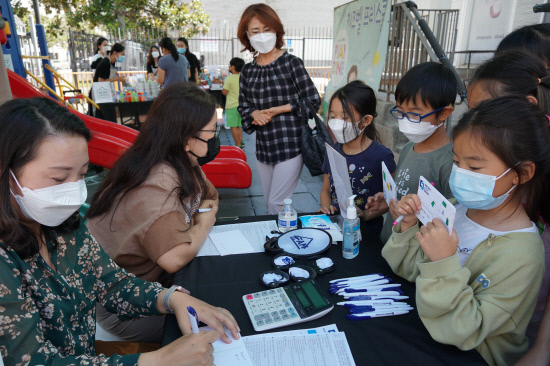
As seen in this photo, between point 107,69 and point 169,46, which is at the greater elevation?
point 169,46

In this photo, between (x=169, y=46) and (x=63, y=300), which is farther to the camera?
(x=169, y=46)

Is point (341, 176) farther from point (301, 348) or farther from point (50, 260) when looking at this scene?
point (50, 260)

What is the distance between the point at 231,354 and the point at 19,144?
874mm

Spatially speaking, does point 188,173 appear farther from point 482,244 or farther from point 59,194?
point 482,244

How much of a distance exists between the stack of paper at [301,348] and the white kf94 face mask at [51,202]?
705 millimetres

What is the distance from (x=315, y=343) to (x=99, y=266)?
0.87 m

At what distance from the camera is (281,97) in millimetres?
2914

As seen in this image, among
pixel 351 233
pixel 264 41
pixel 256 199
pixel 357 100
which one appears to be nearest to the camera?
pixel 351 233

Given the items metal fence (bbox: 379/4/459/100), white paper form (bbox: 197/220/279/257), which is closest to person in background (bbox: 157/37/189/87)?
metal fence (bbox: 379/4/459/100)

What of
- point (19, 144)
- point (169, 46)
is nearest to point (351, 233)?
point (19, 144)

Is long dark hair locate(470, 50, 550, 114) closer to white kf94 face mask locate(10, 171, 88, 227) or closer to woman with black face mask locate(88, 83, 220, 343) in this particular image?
woman with black face mask locate(88, 83, 220, 343)

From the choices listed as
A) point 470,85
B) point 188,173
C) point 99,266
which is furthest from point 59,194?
point 470,85

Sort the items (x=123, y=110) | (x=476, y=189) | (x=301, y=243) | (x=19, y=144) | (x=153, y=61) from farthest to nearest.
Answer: (x=153, y=61) < (x=123, y=110) < (x=301, y=243) < (x=476, y=189) < (x=19, y=144)

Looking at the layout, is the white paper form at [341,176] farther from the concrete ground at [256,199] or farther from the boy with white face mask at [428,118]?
the concrete ground at [256,199]
